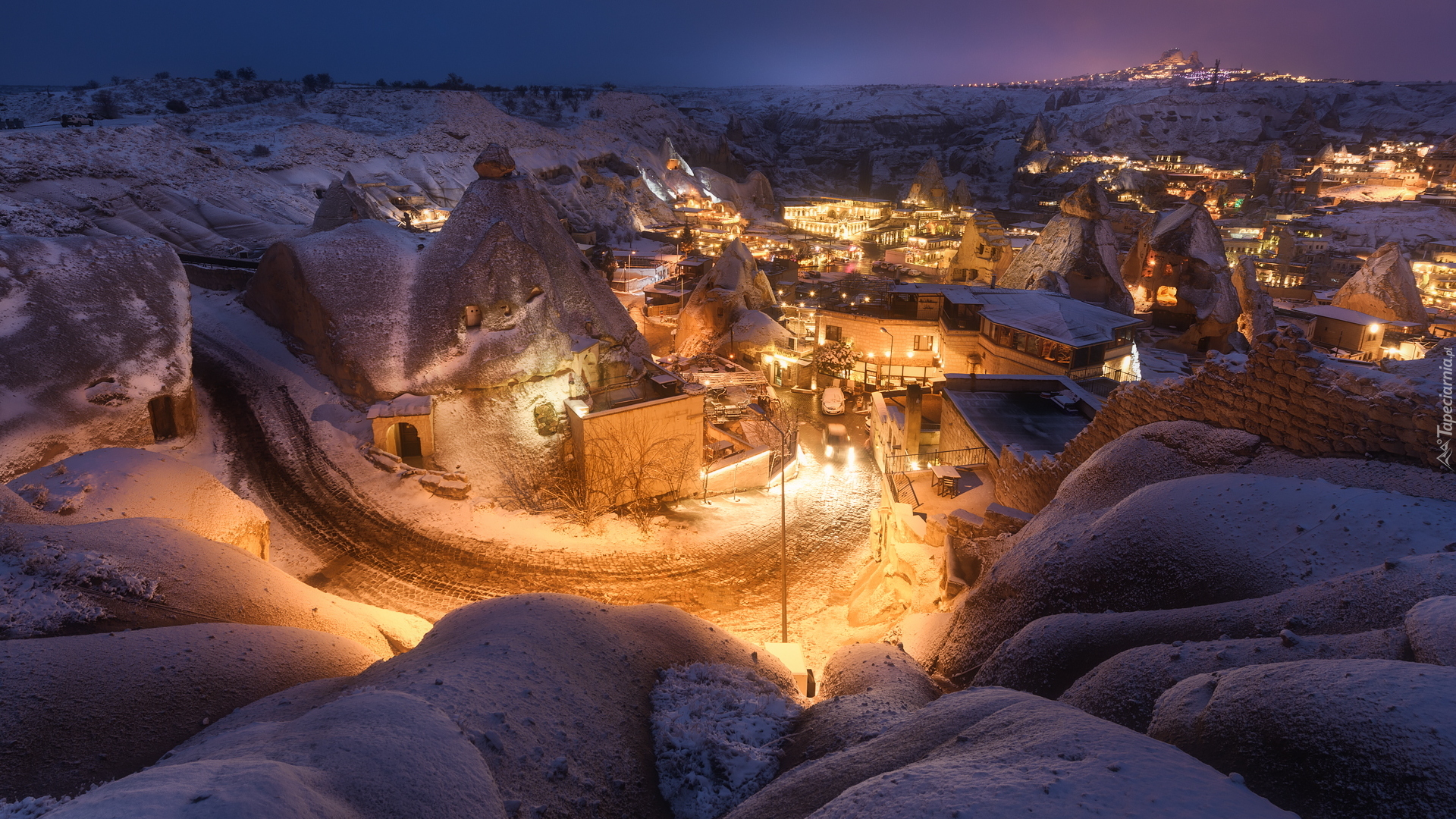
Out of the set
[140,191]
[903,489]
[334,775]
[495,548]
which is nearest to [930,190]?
[140,191]

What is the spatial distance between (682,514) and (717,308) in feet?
→ 54.1

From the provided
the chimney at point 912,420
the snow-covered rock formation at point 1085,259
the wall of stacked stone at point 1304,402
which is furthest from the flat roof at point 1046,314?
the wall of stacked stone at point 1304,402

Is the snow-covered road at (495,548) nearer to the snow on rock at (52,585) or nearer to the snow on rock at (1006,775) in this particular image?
the snow on rock at (52,585)

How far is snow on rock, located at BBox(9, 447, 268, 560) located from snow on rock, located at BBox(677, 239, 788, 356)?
2215 centimetres

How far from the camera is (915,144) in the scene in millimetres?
110312

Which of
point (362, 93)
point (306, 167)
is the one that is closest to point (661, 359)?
point (306, 167)

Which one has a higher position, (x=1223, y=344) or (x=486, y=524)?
(x=1223, y=344)

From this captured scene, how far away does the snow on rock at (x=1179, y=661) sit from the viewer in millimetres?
4332

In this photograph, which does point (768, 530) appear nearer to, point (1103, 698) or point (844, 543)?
point (844, 543)

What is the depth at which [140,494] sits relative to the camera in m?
11.9

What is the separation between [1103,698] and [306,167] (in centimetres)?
5869

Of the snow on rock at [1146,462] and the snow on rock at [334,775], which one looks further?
the snow on rock at [1146,462]

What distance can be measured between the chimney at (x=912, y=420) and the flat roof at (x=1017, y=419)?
0.85 meters

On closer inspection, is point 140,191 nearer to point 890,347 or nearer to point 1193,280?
point 890,347
